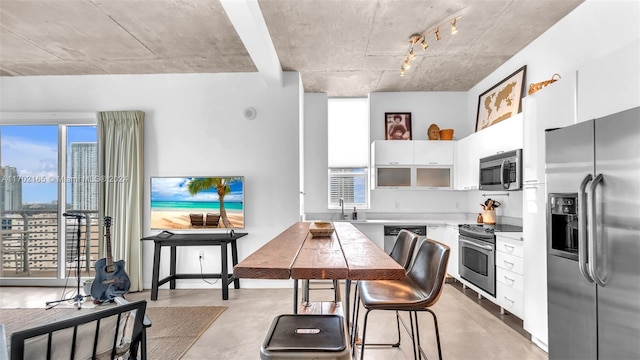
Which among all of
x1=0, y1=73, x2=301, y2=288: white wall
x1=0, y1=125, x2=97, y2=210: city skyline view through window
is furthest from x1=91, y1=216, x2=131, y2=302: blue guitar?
x1=0, y1=125, x2=97, y2=210: city skyline view through window

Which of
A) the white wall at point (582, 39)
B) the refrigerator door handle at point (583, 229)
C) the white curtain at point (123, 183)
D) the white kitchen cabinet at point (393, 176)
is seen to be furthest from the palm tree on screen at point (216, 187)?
the white wall at point (582, 39)

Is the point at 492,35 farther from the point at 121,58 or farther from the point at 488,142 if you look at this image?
the point at 121,58

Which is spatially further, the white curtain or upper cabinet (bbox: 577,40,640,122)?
the white curtain

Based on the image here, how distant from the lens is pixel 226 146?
4.63 meters

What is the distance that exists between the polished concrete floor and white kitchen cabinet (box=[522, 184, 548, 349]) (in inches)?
6.7

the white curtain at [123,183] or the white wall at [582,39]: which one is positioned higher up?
the white wall at [582,39]

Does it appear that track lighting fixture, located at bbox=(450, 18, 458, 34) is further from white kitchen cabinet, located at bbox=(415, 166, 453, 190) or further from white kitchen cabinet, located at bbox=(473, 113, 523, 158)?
white kitchen cabinet, located at bbox=(415, 166, 453, 190)

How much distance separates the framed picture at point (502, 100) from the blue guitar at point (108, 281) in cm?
481

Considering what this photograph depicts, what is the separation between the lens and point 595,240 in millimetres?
1768

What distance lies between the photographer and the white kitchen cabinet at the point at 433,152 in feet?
16.9

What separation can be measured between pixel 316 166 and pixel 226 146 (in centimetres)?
150

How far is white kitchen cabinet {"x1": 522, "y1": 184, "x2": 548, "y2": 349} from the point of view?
105 inches

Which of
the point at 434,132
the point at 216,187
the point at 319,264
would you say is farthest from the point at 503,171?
the point at 216,187

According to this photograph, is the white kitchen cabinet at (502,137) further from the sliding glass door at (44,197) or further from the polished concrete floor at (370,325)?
the sliding glass door at (44,197)
